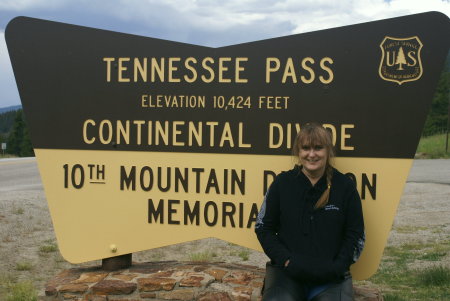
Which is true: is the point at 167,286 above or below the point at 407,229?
above

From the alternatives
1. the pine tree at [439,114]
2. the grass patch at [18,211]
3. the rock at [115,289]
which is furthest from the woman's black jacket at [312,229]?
the pine tree at [439,114]

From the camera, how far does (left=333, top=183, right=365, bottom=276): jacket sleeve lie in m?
2.67

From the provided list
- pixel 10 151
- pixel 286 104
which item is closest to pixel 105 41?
pixel 286 104

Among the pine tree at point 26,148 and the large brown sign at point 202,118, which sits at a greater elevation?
the large brown sign at point 202,118

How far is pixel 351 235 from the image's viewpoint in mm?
2711

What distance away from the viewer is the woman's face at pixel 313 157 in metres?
2.75

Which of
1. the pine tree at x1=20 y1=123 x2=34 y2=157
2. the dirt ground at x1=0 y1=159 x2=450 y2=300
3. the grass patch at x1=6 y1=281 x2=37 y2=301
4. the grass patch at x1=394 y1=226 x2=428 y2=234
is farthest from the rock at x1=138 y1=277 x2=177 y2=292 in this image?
the pine tree at x1=20 y1=123 x2=34 y2=157

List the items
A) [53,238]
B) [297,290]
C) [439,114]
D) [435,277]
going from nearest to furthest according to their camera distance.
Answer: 1. [297,290]
2. [435,277]
3. [53,238]
4. [439,114]

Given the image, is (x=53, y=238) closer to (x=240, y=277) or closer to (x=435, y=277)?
(x=240, y=277)

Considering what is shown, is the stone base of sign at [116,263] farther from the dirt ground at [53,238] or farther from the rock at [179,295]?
the dirt ground at [53,238]

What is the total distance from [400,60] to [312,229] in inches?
56.4

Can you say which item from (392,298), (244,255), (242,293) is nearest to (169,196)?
(242,293)

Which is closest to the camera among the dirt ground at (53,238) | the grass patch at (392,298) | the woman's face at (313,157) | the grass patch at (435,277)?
the woman's face at (313,157)

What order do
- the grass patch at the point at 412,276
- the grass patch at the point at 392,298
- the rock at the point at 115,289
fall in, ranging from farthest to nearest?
the grass patch at the point at 412,276 < the grass patch at the point at 392,298 < the rock at the point at 115,289
